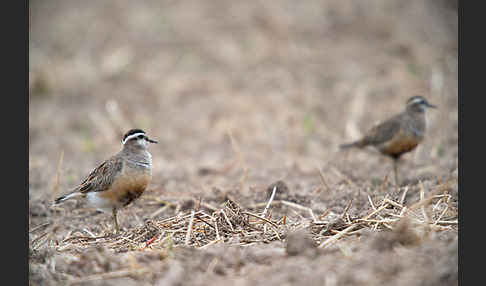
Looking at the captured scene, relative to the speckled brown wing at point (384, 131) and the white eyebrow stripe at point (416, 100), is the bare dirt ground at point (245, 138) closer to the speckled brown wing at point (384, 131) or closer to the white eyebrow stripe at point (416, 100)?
the speckled brown wing at point (384, 131)

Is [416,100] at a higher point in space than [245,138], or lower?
higher

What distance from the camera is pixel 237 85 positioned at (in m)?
14.0

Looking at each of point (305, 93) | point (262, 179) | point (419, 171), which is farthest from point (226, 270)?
point (305, 93)

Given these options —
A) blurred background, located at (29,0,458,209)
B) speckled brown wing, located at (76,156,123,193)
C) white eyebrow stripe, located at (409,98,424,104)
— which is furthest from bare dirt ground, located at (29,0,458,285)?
white eyebrow stripe, located at (409,98,424,104)

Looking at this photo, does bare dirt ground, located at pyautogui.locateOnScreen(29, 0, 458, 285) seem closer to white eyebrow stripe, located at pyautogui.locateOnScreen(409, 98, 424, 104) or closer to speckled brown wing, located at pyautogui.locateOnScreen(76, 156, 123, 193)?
speckled brown wing, located at pyautogui.locateOnScreen(76, 156, 123, 193)

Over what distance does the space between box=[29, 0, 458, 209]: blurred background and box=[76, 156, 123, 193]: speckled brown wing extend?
161 centimetres

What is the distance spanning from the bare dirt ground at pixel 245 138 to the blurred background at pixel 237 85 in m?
0.06

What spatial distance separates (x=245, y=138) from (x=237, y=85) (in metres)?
2.58

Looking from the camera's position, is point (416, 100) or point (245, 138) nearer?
point (416, 100)

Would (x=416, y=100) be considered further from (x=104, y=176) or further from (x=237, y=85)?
(x=237, y=85)

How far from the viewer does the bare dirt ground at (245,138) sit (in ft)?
15.1

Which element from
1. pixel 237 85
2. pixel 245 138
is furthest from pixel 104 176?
pixel 237 85

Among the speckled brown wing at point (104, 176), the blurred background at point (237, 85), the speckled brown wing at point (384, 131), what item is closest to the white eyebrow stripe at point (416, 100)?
the speckled brown wing at point (384, 131)

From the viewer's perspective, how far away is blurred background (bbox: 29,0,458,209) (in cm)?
1036
